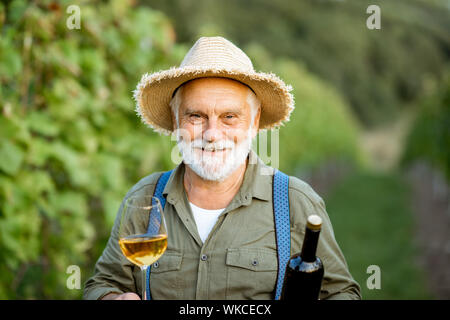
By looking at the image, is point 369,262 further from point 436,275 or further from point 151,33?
point 151,33

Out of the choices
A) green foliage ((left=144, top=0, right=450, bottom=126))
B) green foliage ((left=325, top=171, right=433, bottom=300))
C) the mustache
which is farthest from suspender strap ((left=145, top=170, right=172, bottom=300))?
green foliage ((left=144, top=0, right=450, bottom=126))

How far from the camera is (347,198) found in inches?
638

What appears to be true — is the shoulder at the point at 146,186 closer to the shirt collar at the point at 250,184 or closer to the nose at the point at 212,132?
the shirt collar at the point at 250,184

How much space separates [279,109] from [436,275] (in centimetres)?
568

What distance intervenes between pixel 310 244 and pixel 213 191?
2.64ft

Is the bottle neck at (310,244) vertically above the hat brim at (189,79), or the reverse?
the hat brim at (189,79)

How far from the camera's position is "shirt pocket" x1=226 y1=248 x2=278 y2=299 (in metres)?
2.22

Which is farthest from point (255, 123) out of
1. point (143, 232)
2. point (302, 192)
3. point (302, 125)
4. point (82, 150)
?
point (302, 125)

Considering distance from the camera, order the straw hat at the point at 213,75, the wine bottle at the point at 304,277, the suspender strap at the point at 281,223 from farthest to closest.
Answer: the straw hat at the point at 213,75 < the suspender strap at the point at 281,223 < the wine bottle at the point at 304,277

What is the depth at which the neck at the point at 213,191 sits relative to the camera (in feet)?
7.95

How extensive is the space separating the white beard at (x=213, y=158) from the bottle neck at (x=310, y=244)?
0.72 meters

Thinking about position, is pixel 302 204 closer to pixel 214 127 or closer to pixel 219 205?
pixel 219 205

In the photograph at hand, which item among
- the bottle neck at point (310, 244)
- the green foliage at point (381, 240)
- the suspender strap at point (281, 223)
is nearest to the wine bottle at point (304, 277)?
the bottle neck at point (310, 244)

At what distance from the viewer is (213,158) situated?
7.66ft
